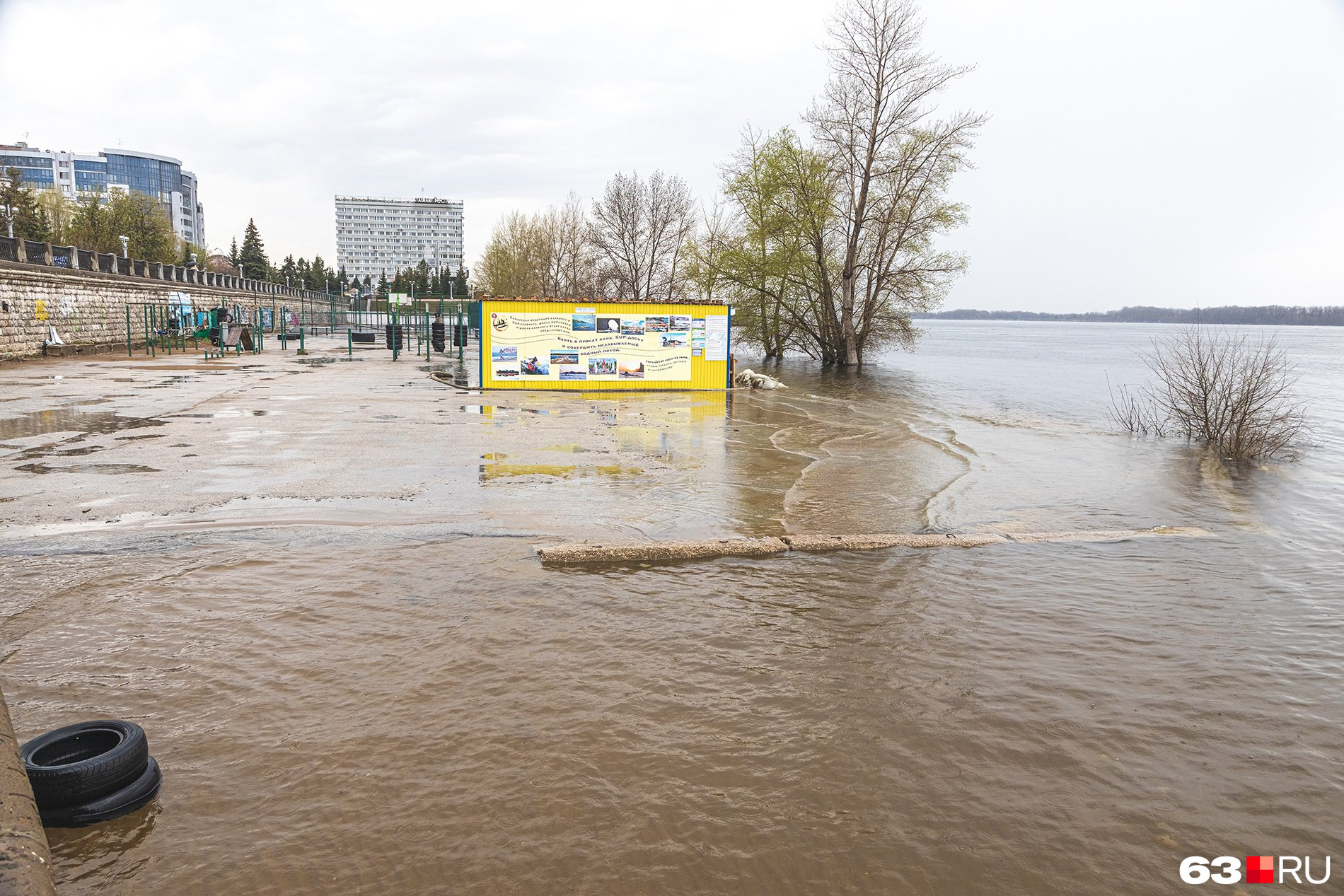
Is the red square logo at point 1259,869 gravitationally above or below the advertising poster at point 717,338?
below

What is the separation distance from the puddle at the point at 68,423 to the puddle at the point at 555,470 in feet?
24.8

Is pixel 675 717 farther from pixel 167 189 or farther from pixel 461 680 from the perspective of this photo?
pixel 167 189

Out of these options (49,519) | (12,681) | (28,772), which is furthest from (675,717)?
(49,519)

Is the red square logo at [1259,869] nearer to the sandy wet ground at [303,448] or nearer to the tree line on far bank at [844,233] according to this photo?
the sandy wet ground at [303,448]

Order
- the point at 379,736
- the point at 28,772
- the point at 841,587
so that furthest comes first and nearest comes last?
the point at 841,587 → the point at 379,736 → the point at 28,772

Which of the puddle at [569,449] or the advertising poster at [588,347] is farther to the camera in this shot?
the advertising poster at [588,347]

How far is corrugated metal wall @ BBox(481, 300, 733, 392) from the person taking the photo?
82.8 feet

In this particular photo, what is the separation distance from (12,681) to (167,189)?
726 feet

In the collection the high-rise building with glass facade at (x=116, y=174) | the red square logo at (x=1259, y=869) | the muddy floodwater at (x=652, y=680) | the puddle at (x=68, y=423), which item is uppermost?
the high-rise building with glass facade at (x=116, y=174)

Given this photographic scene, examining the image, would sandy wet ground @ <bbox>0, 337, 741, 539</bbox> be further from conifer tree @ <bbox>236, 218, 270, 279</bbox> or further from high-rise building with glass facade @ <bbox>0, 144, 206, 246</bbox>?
high-rise building with glass facade @ <bbox>0, 144, 206, 246</bbox>

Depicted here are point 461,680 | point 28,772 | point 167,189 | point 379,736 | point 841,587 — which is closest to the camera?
point 28,772

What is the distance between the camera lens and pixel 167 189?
18650cm

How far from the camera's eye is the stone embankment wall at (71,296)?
29047 mm

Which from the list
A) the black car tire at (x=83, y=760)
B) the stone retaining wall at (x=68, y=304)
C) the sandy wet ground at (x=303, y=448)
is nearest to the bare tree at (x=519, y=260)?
the stone retaining wall at (x=68, y=304)
